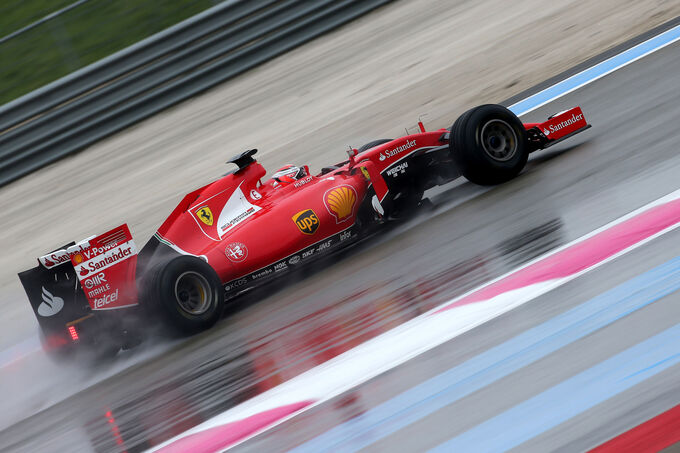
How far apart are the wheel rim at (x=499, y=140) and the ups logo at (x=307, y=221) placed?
1459 mm

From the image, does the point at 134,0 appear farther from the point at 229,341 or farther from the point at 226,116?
the point at 229,341

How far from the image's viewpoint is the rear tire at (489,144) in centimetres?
643

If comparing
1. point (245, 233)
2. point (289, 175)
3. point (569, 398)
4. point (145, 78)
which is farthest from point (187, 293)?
point (145, 78)

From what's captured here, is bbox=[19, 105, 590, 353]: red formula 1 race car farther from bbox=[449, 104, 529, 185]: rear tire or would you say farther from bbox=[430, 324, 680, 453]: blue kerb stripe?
bbox=[430, 324, 680, 453]: blue kerb stripe

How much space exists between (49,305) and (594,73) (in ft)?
20.8

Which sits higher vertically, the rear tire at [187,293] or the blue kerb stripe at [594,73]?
the blue kerb stripe at [594,73]

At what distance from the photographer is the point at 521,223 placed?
5.71m

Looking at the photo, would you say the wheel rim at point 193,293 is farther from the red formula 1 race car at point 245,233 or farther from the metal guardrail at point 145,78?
the metal guardrail at point 145,78

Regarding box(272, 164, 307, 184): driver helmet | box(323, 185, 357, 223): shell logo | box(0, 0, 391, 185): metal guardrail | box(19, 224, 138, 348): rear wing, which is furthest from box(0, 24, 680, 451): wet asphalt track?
box(0, 0, 391, 185): metal guardrail

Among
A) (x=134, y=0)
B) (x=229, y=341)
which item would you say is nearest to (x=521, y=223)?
(x=229, y=341)

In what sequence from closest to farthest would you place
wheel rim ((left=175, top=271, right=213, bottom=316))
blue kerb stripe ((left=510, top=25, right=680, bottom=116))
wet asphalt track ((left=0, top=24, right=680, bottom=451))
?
wet asphalt track ((left=0, top=24, right=680, bottom=451)) → wheel rim ((left=175, top=271, right=213, bottom=316)) → blue kerb stripe ((left=510, top=25, right=680, bottom=116))

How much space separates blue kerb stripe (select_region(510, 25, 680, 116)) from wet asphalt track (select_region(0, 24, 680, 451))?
1.65 meters

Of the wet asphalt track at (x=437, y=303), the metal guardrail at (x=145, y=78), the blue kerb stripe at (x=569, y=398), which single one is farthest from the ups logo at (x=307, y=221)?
the metal guardrail at (x=145, y=78)

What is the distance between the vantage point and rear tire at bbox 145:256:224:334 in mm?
5641
